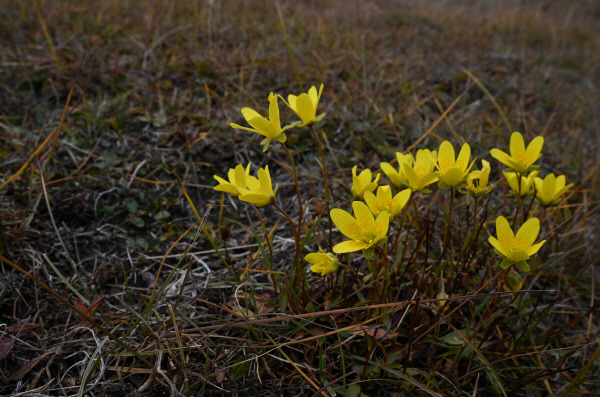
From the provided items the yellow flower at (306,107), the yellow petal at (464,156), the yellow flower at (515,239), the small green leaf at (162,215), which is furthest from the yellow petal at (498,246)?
the small green leaf at (162,215)

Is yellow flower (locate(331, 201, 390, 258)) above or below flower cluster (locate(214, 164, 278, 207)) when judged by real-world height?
below

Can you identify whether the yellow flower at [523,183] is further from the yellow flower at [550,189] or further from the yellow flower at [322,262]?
the yellow flower at [322,262]

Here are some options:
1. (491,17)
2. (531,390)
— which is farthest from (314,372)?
(491,17)

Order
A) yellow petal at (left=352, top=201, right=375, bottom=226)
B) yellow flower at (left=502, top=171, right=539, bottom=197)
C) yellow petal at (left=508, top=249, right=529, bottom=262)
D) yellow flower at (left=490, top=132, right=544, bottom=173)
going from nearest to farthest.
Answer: yellow petal at (left=508, top=249, right=529, bottom=262), yellow petal at (left=352, top=201, right=375, bottom=226), yellow flower at (left=490, top=132, right=544, bottom=173), yellow flower at (left=502, top=171, right=539, bottom=197)

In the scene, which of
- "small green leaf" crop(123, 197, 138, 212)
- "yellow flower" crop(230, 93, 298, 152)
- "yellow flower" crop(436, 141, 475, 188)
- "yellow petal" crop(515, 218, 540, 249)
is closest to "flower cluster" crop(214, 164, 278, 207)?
"yellow flower" crop(230, 93, 298, 152)

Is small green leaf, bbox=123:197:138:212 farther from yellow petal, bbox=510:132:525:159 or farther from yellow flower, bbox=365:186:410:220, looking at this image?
yellow petal, bbox=510:132:525:159

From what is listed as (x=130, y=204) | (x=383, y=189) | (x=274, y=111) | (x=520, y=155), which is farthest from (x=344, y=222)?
(x=130, y=204)
